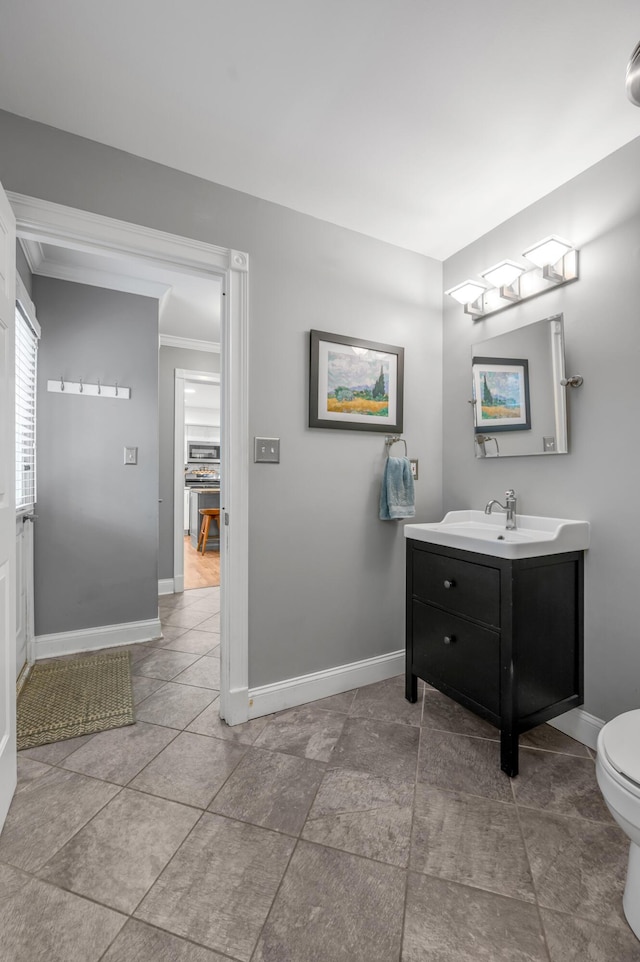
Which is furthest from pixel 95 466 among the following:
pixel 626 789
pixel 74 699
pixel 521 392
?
pixel 626 789

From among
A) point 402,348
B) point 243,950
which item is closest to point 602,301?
point 402,348

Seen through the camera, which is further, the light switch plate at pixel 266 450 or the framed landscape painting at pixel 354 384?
the framed landscape painting at pixel 354 384

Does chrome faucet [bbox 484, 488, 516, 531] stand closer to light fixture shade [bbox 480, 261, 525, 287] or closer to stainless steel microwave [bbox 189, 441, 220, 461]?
light fixture shade [bbox 480, 261, 525, 287]

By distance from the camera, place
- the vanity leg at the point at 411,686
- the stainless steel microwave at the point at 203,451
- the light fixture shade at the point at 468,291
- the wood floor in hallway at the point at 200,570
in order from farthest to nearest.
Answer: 1. the stainless steel microwave at the point at 203,451
2. the wood floor in hallway at the point at 200,570
3. the light fixture shade at the point at 468,291
4. the vanity leg at the point at 411,686

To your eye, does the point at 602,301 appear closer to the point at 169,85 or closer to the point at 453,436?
the point at 453,436

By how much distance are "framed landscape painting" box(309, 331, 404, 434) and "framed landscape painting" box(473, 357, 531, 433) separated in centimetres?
41

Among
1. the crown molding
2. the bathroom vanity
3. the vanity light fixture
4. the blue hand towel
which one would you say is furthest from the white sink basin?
the crown molding

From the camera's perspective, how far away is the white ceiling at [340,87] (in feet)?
4.09

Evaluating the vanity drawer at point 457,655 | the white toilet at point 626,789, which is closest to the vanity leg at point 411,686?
the vanity drawer at point 457,655

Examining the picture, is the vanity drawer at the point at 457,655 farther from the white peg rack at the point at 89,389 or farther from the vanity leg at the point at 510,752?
the white peg rack at the point at 89,389

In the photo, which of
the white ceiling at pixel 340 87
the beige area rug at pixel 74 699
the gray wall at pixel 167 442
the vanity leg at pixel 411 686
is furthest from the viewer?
the gray wall at pixel 167 442

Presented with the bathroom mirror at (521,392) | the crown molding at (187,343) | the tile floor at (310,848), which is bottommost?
the tile floor at (310,848)

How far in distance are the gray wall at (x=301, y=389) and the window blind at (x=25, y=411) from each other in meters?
0.98

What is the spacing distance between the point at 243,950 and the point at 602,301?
2.38 metres
